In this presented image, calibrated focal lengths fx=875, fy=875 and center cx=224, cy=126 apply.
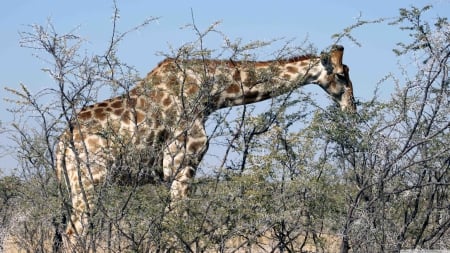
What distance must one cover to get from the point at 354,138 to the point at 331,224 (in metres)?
0.77

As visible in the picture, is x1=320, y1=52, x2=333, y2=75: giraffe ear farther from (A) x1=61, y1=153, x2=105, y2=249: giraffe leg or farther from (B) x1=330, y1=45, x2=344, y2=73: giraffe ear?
(A) x1=61, y1=153, x2=105, y2=249: giraffe leg

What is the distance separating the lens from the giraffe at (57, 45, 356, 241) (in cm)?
629

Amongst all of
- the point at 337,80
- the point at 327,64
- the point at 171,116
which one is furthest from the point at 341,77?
the point at 171,116

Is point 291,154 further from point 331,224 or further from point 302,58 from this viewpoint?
point 302,58

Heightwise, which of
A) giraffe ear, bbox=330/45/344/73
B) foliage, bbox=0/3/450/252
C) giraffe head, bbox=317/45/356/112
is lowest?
foliage, bbox=0/3/450/252

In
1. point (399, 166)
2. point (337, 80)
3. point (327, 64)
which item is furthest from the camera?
point (337, 80)

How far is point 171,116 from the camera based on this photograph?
269 inches

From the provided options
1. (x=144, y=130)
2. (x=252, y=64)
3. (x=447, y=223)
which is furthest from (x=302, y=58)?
(x=447, y=223)

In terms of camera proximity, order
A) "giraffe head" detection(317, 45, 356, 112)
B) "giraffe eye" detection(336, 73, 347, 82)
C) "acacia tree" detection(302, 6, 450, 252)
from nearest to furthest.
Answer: "acacia tree" detection(302, 6, 450, 252), "giraffe head" detection(317, 45, 356, 112), "giraffe eye" detection(336, 73, 347, 82)

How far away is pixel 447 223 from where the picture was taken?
20.8 feet

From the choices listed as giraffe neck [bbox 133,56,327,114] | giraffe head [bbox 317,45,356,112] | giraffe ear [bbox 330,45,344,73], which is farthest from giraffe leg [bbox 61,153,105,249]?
giraffe ear [bbox 330,45,344,73]

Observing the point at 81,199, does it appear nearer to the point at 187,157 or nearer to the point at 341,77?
the point at 187,157

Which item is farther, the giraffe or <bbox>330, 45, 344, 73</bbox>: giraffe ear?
<bbox>330, 45, 344, 73</bbox>: giraffe ear

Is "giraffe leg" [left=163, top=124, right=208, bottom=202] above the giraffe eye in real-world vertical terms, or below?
below
